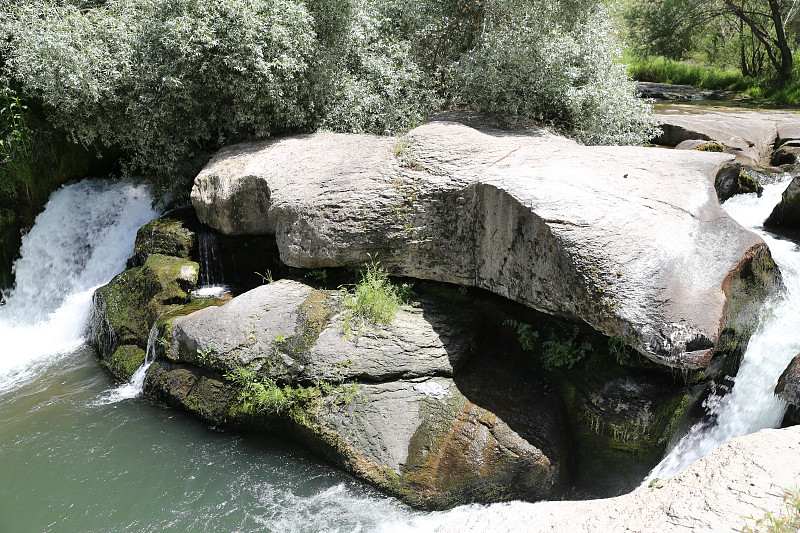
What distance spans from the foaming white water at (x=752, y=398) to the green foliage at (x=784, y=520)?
164 centimetres

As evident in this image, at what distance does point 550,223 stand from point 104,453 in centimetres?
505

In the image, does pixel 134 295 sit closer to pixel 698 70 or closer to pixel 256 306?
pixel 256 306

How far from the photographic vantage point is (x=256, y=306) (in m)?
6.67

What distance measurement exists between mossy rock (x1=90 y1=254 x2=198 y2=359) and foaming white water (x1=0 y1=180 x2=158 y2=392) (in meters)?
A: 0.75

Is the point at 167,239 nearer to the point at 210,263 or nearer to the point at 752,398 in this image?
the point at 210,263

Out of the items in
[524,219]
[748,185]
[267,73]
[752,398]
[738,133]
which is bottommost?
[752,398]

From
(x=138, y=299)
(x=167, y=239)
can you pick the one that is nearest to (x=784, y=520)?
(x=138, y=299)

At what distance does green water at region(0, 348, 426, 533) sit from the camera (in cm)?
522

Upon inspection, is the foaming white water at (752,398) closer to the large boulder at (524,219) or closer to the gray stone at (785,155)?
the large boulder at (524,219)

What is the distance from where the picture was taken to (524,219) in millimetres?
5660

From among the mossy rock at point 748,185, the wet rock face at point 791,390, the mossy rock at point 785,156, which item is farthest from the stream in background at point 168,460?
the mossy rock at point 785,156

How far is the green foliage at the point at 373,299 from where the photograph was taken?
6.33 meters

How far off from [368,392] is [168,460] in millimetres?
2152

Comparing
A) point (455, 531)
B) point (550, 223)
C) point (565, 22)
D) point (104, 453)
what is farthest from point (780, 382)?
point (565, 22)
